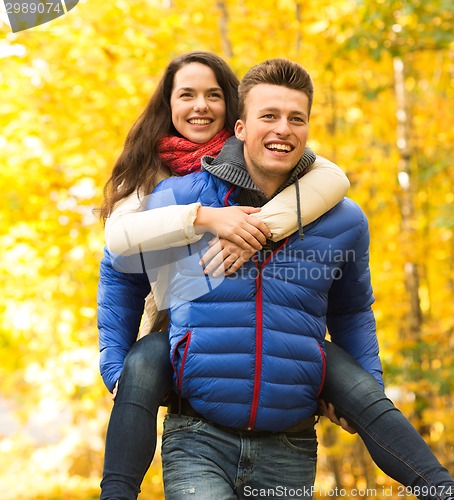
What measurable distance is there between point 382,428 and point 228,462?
1.73ft

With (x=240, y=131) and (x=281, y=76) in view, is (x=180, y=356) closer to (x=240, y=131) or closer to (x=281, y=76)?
(x=240, y=131)

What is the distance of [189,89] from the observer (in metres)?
3.32

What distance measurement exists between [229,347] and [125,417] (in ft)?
1.33

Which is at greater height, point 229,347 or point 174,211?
point 174,211

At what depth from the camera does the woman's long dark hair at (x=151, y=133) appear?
3.11m

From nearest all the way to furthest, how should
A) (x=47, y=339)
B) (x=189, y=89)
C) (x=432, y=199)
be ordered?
(x=189, y=89)
(x=432, y=199)
(x=47, y=339)

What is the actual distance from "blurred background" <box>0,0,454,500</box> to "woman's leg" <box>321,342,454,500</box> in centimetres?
283

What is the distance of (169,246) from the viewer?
2.81 metres

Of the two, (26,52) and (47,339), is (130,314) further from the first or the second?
(47,339)

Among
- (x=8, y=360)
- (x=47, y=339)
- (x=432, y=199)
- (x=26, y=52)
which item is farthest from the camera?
(x=8, y=360)

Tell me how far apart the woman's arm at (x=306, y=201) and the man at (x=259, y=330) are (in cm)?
5

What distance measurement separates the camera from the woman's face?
→ 326 cm

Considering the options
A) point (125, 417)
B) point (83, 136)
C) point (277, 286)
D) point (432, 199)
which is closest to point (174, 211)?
point (277, 286)

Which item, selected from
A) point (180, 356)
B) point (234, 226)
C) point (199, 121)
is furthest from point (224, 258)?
point (199, 121)
